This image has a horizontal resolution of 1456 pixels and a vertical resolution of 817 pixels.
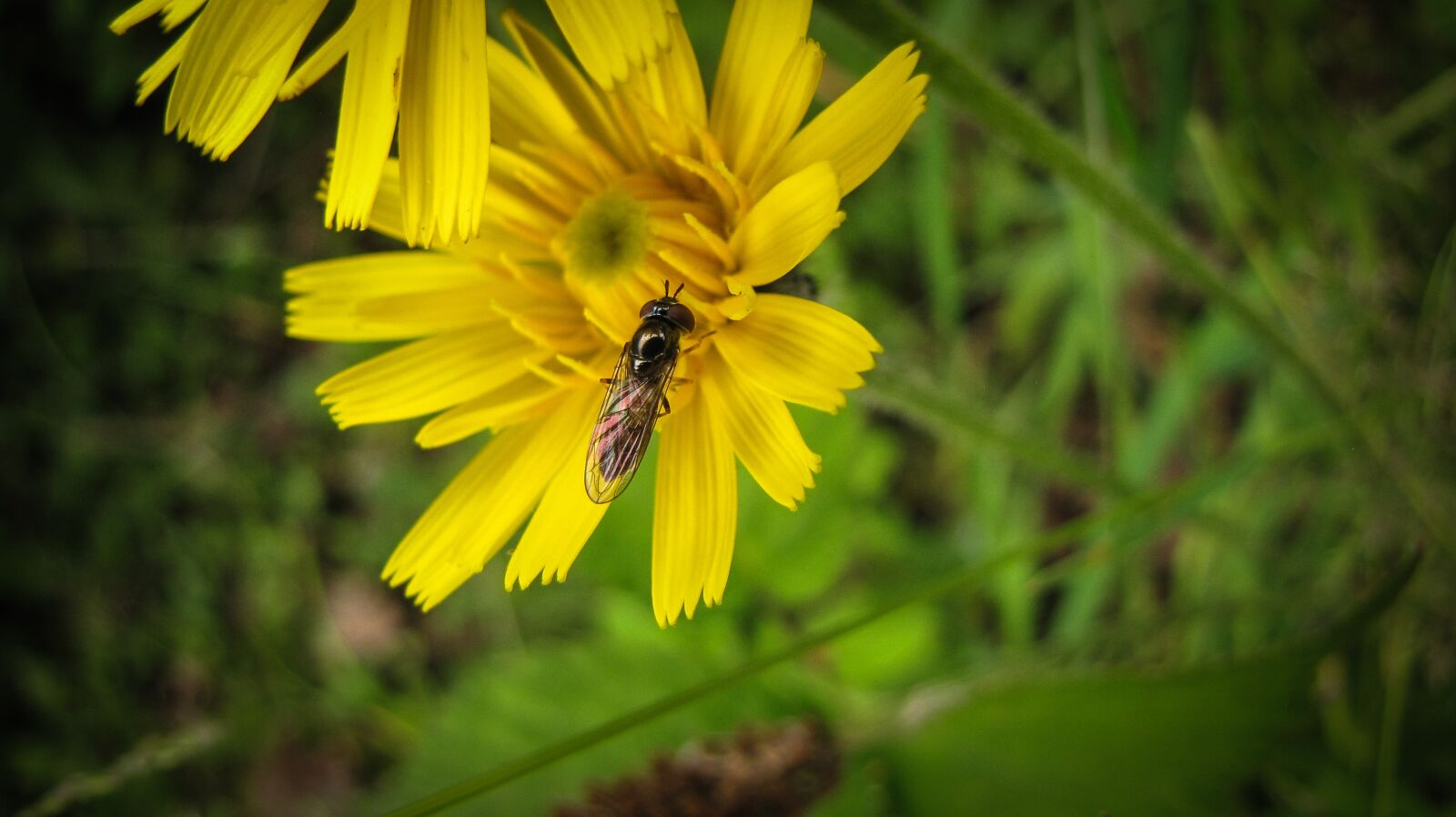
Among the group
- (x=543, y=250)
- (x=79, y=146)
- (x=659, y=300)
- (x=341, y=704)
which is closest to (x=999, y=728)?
(x=659, y=300)

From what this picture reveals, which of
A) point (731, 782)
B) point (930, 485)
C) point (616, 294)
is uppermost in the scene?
point (930, 485)

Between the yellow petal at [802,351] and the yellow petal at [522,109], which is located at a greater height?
the yellow petal at [522,109]

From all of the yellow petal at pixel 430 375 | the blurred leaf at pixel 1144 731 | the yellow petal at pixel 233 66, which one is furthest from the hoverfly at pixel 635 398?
the blurred leaf at pixel 1144 731

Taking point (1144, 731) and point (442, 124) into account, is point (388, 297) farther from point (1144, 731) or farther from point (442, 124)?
point (1144, 731)

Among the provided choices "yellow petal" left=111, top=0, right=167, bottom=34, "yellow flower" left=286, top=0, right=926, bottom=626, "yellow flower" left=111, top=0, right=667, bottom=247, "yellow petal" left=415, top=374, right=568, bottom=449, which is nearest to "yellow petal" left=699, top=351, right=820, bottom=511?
"yellow flower" left=286, top=0, right=926, bottom=626

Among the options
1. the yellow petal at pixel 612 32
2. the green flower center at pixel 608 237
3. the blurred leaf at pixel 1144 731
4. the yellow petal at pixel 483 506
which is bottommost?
the blurred leaf at pixel 1144 731

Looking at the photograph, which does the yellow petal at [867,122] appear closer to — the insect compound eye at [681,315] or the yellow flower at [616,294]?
the yellow flower at [616,294]

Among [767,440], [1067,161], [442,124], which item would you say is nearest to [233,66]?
[442,124]

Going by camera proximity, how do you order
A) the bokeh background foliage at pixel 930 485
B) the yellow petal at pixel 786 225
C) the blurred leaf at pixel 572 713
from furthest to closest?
the blurred leaf at pixel 572 713, the bokeh background foliage at pixel 930 485, the yellow petal at pixel 786 225
